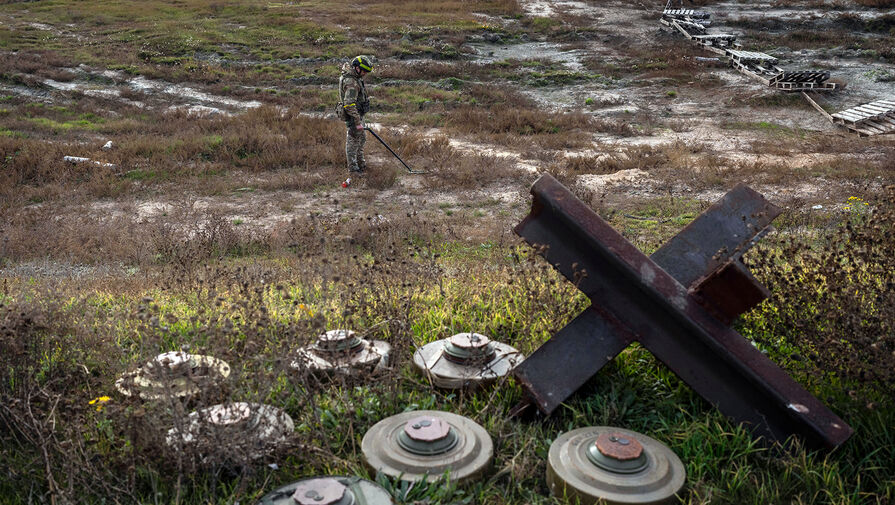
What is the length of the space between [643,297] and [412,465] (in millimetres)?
1205

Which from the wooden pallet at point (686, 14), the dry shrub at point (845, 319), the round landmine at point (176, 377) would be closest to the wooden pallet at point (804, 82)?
the wooden pallet at point (686, 14)

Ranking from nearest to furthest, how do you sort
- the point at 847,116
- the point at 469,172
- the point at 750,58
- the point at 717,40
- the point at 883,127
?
the point at 469,172 → the point at 883,127 → the point at 847,116 → the point at 750,58 → the point at 717,40

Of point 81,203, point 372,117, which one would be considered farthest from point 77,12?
point 81,203

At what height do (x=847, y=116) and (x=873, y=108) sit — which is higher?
(x=873, y=108)

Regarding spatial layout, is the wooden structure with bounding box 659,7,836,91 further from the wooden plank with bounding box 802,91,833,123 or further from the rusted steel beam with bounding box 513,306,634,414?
the rusted steel beam with bounding box 513,306,634,414

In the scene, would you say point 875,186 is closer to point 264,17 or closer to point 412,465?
point 412,465

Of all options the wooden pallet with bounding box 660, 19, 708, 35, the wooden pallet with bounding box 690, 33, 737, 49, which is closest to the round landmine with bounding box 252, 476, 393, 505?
the wooden pallet with bounding box 690, 33, 737, 49

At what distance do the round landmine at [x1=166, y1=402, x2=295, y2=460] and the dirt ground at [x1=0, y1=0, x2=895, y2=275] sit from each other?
4.71 metres

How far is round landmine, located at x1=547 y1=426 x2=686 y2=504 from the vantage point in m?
2.52

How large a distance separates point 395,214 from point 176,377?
832cm

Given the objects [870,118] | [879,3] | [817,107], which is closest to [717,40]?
[817,107]

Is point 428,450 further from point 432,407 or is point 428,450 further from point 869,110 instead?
point 869,110

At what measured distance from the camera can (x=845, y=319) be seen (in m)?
3.23

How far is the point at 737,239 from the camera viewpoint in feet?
10.7
